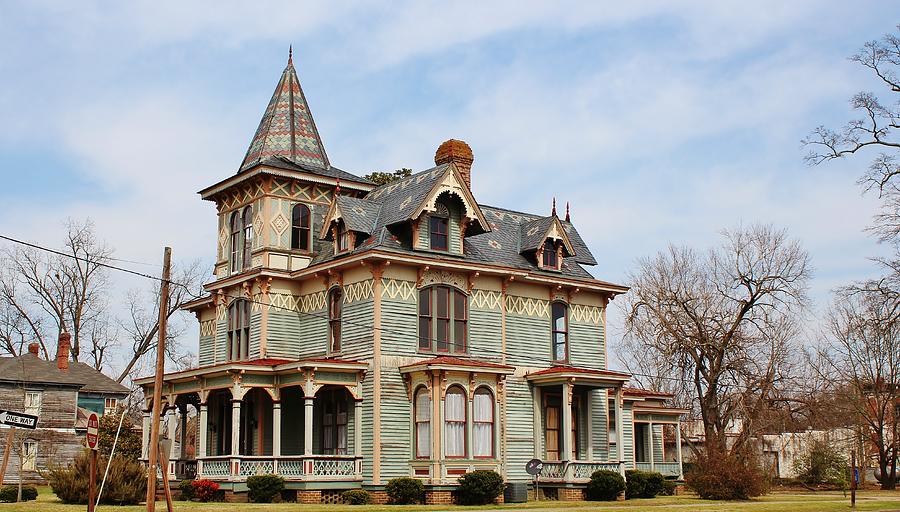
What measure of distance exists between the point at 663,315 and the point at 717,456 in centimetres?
1693

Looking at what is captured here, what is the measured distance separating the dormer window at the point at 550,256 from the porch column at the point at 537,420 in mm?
5071

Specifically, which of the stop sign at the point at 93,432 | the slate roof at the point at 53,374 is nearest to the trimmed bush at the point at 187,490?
the stop sign at the point at 93,432

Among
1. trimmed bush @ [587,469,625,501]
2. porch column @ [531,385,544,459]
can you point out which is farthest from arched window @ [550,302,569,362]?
trimmed bush @ [587,469,625,501]

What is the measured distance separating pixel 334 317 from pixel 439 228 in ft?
15.8

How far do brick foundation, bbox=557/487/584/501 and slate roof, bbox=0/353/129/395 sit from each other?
31107mm

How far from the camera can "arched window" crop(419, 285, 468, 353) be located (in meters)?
34.8

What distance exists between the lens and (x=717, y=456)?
37.9 metres

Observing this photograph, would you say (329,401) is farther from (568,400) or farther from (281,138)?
(281,138)

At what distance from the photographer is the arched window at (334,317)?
35.4 metres

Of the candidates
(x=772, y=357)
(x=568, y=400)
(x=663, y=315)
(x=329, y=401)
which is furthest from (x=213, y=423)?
(x=772, y=357)

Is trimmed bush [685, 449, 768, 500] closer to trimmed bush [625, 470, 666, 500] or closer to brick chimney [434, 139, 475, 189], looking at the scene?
trimmed bush [625, 470, 666, 500]

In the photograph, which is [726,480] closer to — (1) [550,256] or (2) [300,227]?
(1) [550,256]

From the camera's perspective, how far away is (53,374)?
5534 cm

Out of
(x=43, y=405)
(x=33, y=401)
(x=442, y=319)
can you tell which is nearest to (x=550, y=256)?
(x=442, y=319)
